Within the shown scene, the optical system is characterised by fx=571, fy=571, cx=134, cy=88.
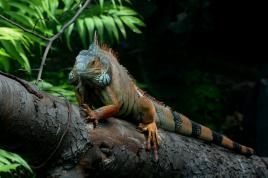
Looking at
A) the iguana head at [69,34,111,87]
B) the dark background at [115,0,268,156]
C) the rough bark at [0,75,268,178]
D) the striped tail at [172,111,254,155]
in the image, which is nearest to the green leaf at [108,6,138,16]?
the striped tail at [172,111,254,155]

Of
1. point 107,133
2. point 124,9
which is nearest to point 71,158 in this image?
A: point 107,133

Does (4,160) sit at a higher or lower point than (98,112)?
lower

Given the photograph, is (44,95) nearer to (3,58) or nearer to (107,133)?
(107,133)

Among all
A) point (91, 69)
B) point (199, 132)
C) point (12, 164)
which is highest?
point (91, 69)

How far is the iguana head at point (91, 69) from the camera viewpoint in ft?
12.8

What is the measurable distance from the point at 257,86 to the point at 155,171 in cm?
528

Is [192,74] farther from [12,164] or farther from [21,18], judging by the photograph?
[12,164]

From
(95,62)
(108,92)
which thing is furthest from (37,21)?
(108,92)

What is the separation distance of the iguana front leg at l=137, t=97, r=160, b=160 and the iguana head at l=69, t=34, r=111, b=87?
1.51 ft

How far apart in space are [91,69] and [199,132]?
4.86ft

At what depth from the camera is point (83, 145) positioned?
3650mm

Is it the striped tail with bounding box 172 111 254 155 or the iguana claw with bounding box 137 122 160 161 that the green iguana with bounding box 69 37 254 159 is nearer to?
the iguana claw with bounding box 137 122 160 161

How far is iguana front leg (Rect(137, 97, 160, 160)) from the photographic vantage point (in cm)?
426

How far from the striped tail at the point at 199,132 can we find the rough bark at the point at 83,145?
14cm
